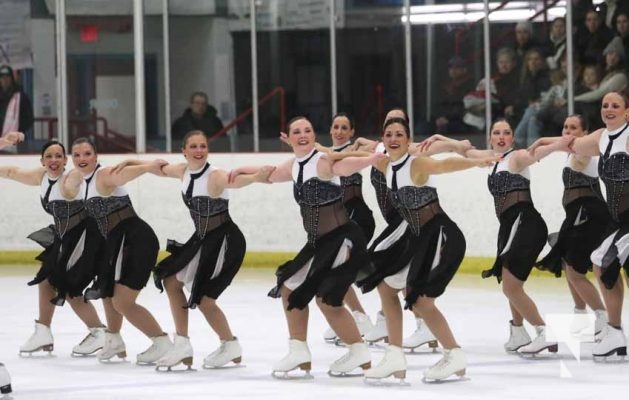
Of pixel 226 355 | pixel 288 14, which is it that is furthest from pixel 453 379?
pixel 288 14

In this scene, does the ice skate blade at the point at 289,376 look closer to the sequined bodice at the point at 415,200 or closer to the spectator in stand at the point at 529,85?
the sequined bodice at the point at 415,200

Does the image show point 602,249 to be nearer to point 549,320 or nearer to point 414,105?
point 549,320

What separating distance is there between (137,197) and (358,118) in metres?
2.21

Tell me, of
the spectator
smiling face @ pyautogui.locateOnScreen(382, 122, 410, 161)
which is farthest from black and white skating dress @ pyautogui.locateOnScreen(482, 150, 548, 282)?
the spectator

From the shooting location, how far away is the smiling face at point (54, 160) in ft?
30.1

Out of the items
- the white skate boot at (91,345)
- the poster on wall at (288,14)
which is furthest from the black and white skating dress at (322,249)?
the poster on wall at (288,14)

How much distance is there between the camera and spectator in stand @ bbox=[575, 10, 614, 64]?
1335cm

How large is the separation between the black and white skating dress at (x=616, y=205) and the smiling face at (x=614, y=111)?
39mm

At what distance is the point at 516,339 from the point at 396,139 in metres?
1.67

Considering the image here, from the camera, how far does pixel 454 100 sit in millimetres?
14250

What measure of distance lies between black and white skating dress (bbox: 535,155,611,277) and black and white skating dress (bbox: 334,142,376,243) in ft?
3.72

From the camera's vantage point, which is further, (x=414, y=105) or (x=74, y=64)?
(x=74, y=64)

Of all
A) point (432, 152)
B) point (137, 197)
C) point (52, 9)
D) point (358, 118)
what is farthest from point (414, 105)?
point (432, 152)

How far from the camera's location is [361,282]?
26.4 ft
